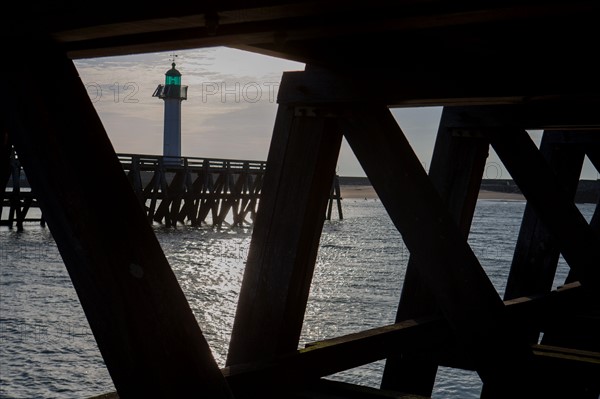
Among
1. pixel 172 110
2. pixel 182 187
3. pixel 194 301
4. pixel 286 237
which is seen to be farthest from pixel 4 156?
pixel 172 110

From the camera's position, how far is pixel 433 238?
302cm

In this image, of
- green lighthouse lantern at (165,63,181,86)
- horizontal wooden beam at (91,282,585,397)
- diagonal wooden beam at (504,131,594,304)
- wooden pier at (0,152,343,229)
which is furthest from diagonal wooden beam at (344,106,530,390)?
green lighthouse lantern at (165,63,181,86)

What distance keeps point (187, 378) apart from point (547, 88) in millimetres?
1782

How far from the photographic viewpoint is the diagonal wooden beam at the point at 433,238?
118 inches

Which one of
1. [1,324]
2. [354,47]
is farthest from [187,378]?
[1,324]

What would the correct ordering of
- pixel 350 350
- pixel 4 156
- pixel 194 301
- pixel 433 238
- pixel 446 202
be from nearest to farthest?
pixel 4 156, pixel 433 238, pixel 350 350, pixel 446 202, pixel 194 301

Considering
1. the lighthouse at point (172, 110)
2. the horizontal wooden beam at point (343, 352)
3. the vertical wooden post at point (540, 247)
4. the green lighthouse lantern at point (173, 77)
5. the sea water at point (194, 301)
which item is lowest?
the sea water at point (194, 301)

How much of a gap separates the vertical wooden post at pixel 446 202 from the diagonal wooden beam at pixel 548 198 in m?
0.24

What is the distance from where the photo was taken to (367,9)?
1858 millimetres

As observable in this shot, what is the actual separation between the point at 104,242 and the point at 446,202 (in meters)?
3.16

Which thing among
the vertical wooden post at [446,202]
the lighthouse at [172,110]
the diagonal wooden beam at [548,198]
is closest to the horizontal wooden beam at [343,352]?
the vertical wooden post at [446,202]

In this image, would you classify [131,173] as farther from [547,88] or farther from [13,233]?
[547,88]

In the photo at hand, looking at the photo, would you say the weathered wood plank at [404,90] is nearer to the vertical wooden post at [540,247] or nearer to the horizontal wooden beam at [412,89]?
the horizontal wooden beam at [412,89]

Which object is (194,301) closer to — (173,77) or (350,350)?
(350,350)
